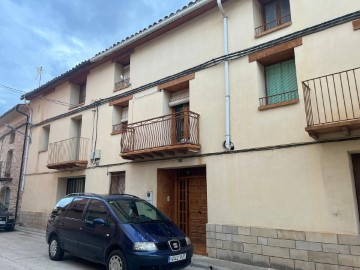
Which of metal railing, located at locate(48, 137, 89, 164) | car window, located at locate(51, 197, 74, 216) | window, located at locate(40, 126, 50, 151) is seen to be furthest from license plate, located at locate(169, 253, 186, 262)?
window, located at locate(40, 126, 50, 151)

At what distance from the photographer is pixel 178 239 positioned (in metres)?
5.89

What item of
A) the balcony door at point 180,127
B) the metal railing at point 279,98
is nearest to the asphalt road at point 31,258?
the balcony door at point 180,127

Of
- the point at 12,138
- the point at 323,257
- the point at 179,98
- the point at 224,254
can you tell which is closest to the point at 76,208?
the point at 224,254

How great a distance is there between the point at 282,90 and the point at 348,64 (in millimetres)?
1635

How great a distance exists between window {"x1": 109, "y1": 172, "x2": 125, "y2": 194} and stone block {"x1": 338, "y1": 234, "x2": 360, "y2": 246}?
729 cm

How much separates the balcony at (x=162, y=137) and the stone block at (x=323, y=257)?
384cm

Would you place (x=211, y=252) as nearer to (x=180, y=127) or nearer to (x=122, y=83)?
(x=180, y=127)

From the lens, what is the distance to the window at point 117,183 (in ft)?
35.8

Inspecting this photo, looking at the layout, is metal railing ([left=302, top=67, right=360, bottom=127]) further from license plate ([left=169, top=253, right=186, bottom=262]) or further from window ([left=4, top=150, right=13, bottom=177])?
window ([left=4, top=150, right=13, bottom=177])

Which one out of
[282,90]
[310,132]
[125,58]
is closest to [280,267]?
[310,132]

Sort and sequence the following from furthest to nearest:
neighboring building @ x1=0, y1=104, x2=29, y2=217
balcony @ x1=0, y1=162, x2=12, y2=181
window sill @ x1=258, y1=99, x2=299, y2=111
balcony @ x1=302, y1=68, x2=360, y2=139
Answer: balcony @ x1=0, y1=162, x2=12, y2=181
neighboring building @ x1=0, y1=104, x2=29, y2=217
window sill @ x1=258, y1=99, x2=299, y2=111
balcony @ x1=302, y1=68, x2=360, y2=139

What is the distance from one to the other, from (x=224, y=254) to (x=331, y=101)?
4.42 m

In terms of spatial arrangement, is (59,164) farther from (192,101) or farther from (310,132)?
(310,132)

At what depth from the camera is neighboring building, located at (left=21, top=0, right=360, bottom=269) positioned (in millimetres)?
6102
